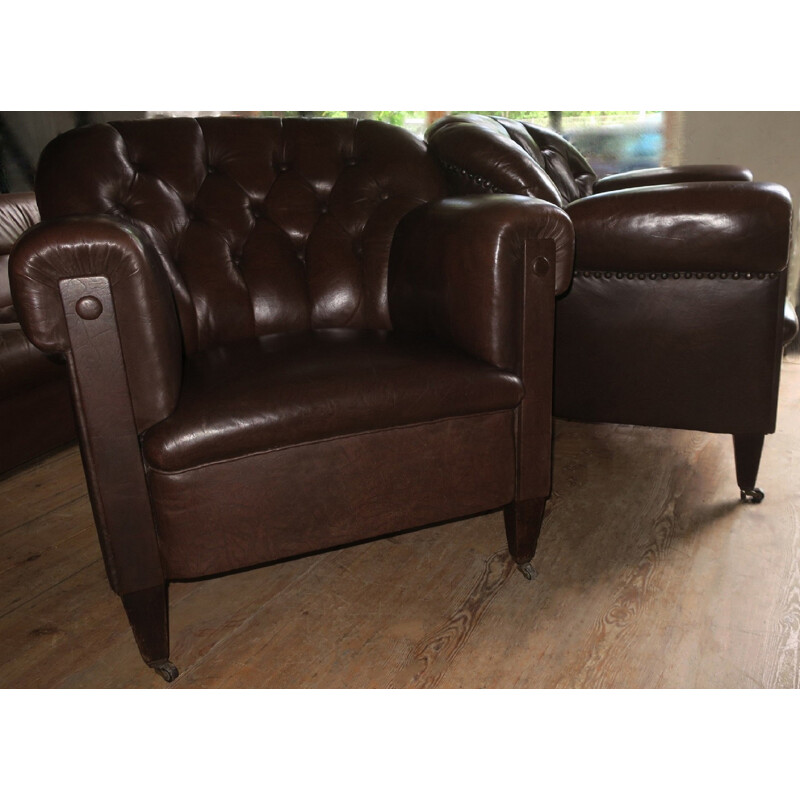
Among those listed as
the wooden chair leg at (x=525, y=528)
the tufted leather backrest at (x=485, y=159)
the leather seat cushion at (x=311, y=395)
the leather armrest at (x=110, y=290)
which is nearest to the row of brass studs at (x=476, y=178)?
the tufted leather backrest at (x=485, y=159)

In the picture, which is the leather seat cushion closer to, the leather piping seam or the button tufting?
the leather piping seam

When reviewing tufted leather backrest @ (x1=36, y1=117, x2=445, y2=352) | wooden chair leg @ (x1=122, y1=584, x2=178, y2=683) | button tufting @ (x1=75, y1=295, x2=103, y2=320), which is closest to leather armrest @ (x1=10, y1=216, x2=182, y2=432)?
button tufting @ (x1=75, y1=295, x2=103, y2=320)

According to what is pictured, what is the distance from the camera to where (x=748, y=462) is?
6.05ft

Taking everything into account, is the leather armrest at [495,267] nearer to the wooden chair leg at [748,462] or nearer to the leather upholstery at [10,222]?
the wooden chair leg at [748,462]

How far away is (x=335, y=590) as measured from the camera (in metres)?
1.58

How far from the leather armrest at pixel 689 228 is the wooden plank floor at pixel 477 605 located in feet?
2.06

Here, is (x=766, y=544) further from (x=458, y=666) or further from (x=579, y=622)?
(x=458, y=666)

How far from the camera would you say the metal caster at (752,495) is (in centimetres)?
188

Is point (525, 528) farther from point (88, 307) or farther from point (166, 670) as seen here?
point (88, 307)

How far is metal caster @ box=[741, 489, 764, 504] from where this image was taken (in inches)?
74.2

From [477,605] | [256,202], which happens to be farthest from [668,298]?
[256,202]

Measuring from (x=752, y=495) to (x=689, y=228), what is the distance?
2.38ft

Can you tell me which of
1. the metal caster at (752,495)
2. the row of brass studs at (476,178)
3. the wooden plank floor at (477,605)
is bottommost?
the metal caster at (752,495)

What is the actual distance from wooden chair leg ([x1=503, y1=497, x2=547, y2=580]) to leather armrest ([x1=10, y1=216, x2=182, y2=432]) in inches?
30.0
